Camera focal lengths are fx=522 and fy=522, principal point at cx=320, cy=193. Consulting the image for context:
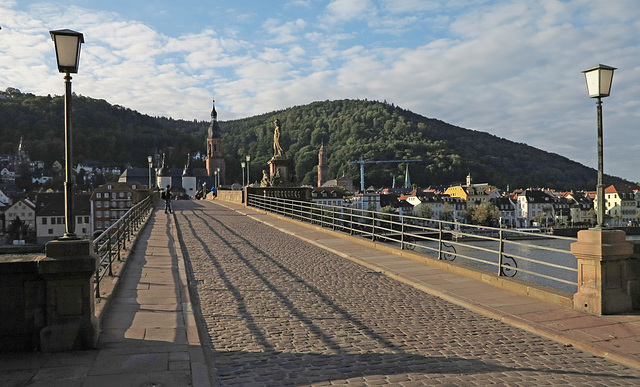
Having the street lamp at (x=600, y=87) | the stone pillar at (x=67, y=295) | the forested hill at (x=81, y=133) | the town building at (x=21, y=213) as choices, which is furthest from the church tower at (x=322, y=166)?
the stone pillar at (x=67, y=295)

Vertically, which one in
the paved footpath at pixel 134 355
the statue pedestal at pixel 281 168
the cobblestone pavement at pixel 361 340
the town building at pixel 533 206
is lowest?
the town building at pixel 533 206

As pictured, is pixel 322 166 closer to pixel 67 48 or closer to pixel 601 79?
pixel 601 79

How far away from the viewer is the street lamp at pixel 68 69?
6.13 m

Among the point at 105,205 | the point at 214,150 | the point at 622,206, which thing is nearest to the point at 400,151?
the point at 214,150

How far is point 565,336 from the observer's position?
Result: 655 cm

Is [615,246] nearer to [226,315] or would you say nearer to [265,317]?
[265,317]

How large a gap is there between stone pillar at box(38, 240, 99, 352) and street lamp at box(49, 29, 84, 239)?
0.98 ft

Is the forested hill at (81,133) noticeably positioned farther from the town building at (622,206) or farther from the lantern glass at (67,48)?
the lantern glass at (67,48)

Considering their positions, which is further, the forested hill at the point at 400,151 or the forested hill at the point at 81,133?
the forested hill at the point at 400,151

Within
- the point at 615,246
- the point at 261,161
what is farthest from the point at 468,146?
the point at 615,246

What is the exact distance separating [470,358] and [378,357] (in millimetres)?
1035

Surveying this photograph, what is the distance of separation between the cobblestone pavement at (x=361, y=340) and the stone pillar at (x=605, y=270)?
1.32m

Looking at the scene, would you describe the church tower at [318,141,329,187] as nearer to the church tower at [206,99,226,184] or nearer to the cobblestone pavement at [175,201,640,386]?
the church tower at [206,99,226,184]

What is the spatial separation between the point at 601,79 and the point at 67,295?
785cm
